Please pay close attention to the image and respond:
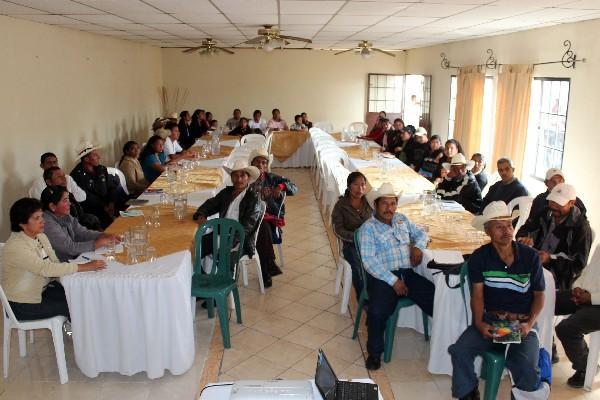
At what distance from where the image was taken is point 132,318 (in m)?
3.43

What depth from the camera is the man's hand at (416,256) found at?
387 centimetres

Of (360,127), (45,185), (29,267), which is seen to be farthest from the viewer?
(360,127)

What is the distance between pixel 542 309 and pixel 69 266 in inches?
112

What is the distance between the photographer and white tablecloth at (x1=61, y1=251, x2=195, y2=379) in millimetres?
3373

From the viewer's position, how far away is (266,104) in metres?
14.3

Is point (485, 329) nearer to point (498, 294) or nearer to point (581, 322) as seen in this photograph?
point (498, 294)

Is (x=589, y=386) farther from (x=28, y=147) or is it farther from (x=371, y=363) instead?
(x=28, y=147)

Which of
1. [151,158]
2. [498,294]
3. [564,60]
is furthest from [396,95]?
[498,294]

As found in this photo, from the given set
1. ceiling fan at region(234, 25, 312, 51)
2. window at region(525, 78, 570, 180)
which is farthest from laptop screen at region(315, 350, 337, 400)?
window at region(525, 78, 570, 180)

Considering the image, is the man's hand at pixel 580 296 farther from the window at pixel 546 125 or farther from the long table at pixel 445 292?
the window at pixel 546 125

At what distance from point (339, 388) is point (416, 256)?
1812mm

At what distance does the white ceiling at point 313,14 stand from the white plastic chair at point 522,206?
1.74 metres

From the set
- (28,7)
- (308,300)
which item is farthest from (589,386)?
(28,7)

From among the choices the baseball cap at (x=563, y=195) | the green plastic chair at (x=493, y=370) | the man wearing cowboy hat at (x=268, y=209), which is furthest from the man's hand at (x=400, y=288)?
the man wearing cowboy hat at (x=268, y=209)
